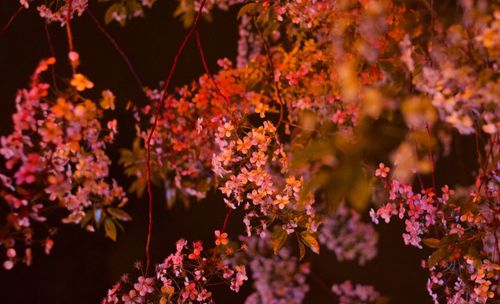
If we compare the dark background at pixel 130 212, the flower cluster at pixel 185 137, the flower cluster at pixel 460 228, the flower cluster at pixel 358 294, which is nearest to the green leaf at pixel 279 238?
the flower cluster at pixel 460 228

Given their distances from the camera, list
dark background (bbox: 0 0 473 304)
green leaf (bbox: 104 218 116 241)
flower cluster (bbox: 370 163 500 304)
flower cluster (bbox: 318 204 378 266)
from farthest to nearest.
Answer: flower cluster (bbox: 318 204 378 266), dark background (bbox: 0 0 473 304), green leaf (bbox: 104 218 116 241), flower cluster (bbox: 370 163 500 304)

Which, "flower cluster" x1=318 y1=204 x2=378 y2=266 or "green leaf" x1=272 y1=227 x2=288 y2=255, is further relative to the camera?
"flower cluster" x1=318 y1=204 x2=378 y2=266

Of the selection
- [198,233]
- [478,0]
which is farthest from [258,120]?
[478,0]

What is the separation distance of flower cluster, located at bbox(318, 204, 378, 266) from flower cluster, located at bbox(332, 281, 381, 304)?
0.13 metres

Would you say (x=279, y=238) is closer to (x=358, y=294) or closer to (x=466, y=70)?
(x=466, y=70)

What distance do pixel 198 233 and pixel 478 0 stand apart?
150cm

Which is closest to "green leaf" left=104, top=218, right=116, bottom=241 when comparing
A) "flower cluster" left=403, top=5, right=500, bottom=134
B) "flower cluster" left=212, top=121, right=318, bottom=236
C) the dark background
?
the dark background

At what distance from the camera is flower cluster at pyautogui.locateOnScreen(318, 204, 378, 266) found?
2482 millimetres

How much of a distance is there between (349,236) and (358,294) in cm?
26

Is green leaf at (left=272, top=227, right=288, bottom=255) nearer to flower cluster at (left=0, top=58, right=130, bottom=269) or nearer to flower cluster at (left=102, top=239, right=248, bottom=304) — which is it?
flower cluster at (left=102, top=239, right=248, bottom=304)

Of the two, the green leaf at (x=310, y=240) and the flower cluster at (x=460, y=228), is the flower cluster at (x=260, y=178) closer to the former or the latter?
the green leaf at (x=310, y=240)

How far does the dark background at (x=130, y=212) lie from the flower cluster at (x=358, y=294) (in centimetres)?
5

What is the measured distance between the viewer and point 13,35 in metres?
2.16

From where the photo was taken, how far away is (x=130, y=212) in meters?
2.29
